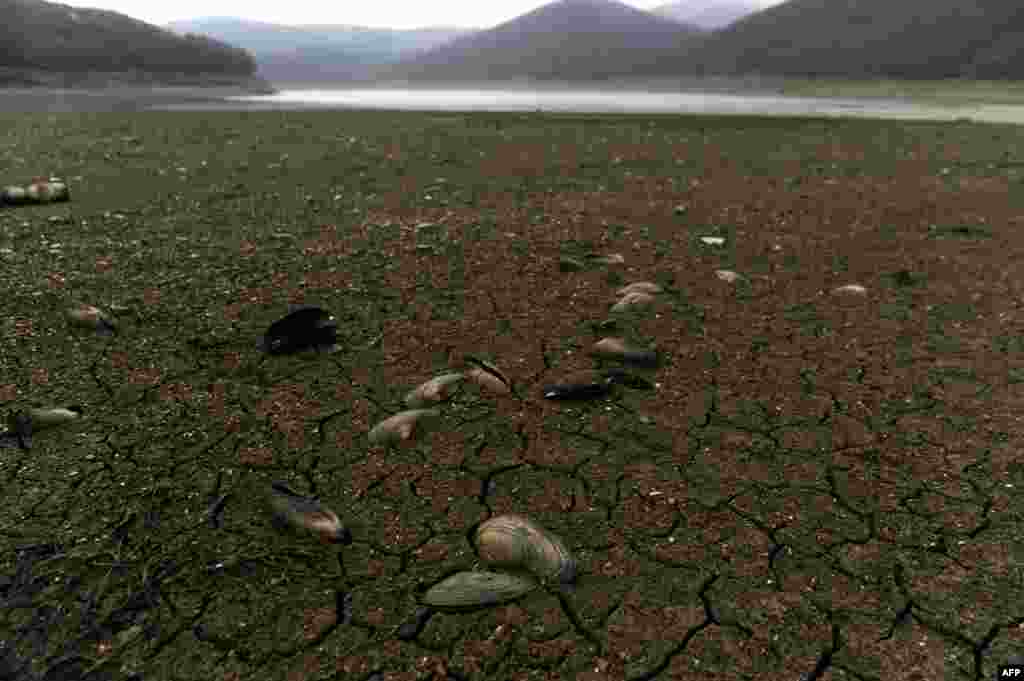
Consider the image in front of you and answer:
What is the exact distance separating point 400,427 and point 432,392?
15.6 inches

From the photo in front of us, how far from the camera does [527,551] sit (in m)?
2.23

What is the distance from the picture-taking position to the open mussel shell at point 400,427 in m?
3.05

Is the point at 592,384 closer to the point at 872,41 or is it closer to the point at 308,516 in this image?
the point at 308,516

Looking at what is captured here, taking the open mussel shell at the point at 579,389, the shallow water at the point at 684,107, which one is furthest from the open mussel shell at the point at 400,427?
the shallow water at the point at 684,107

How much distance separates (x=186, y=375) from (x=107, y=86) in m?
55.0

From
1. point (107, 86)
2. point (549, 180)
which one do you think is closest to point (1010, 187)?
point (549, 180)

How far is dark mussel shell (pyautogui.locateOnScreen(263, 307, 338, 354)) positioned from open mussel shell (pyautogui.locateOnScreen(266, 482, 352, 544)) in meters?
1.57

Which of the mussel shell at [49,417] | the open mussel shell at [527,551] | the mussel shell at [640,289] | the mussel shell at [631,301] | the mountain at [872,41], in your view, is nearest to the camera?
the open mussel shell at [527,551]

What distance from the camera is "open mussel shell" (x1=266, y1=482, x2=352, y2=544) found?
2369mm

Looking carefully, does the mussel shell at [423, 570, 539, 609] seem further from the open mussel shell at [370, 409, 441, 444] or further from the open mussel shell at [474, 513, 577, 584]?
the open mussel shell at [370, 409, 441, 444]

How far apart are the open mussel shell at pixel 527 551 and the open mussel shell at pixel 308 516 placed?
0.52 metres

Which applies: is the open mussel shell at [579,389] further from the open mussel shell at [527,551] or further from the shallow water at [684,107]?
the shallow water at [684,107]

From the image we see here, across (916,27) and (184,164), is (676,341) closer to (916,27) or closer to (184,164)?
(184,164)

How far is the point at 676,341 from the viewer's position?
426 cm
